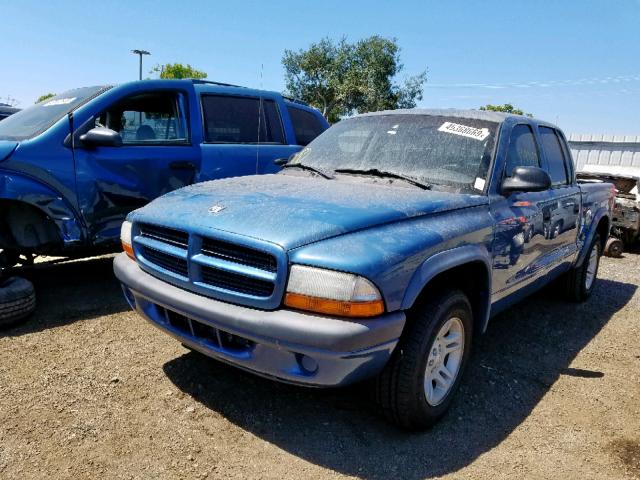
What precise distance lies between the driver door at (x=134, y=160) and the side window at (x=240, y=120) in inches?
10.9

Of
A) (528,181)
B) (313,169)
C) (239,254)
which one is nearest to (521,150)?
(528,181)

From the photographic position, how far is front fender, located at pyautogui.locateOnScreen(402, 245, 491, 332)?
7.55ft

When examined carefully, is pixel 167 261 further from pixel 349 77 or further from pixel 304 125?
pixel 349 77

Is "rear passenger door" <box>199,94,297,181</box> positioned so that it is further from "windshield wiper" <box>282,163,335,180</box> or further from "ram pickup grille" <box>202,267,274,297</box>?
"ram pickup grille" <box>202,267,274,297</box>

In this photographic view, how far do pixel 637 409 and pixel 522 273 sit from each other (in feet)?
3.59

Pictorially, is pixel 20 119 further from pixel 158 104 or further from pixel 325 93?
pixel 325 93

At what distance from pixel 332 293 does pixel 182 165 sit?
3.11 m

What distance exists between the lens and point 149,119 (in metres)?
4.79

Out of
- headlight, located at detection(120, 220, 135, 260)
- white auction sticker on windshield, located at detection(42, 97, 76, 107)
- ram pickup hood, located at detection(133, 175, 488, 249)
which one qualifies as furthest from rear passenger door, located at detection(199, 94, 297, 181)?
headlight, located at detection(120, 220, 135, 260)

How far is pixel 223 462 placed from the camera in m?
2.39

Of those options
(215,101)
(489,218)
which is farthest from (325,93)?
(489,218)

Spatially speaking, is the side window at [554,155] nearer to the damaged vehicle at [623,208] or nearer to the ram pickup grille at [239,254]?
the ram pickup grille at [239,254]

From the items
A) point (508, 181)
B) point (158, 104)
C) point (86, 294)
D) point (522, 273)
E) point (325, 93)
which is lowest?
point (86, 294)

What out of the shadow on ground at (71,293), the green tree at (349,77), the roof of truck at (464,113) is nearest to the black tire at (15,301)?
the shadow on ground at (71,293)
